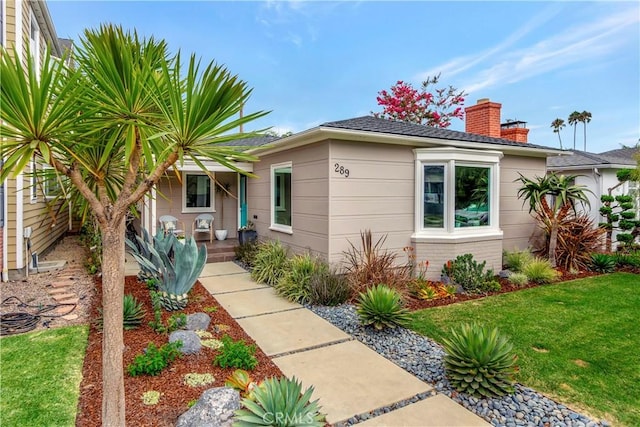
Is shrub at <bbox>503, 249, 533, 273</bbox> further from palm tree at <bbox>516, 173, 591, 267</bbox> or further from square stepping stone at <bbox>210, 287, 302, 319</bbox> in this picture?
square stepping stone at <bbox>210, 287, 302, 319</bbox>

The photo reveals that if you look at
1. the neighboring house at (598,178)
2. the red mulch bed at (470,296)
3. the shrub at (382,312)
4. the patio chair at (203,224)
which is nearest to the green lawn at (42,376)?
the shrub at (382,312)

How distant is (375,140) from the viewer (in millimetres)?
7160

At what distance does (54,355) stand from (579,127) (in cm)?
5963

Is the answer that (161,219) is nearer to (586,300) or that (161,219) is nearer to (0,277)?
(0,277)

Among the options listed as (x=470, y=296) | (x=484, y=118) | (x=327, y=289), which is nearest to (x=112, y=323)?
(x=327, y=289)

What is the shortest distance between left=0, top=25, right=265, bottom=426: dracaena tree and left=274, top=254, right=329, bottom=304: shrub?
3996 mm

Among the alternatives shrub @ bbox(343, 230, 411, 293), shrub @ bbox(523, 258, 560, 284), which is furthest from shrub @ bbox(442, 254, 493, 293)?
shrub @ bbox(523, 258, 560, 284)

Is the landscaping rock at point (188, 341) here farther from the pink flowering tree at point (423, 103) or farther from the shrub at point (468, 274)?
the pink flowering tree at point (423, 103)

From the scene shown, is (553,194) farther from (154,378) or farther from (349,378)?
→ (154,378)

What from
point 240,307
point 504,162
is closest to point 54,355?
point 240,307

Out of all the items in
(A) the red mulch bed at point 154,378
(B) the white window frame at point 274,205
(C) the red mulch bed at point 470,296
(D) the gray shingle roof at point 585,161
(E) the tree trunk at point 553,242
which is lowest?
(C) the red mulch bed at point 470,296

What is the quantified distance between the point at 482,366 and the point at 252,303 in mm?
3864

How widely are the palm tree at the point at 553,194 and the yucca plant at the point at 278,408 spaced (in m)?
8.20

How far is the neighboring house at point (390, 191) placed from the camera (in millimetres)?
6957
